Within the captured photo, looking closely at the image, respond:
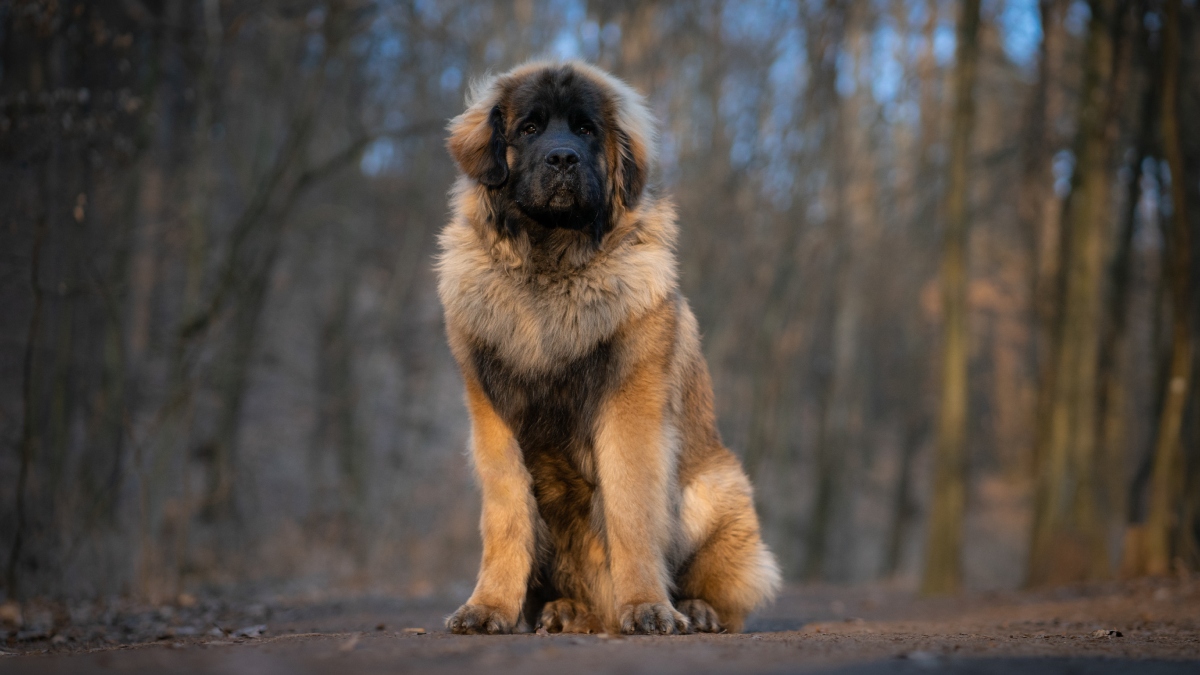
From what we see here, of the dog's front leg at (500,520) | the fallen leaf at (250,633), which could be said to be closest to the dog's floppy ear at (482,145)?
the dog's front leg at (500,520)

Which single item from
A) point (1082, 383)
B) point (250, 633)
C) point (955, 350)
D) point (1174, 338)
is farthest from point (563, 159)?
point (1082, 383)

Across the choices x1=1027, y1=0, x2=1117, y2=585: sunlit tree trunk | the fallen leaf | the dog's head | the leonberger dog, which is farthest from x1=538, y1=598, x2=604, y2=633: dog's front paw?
x1=1027, y1=0, x2=1117, y2=585: sunlit tree trunk

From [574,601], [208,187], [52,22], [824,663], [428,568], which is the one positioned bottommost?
[428,568]

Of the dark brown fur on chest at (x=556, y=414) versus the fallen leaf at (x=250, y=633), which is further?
the fallen leaf at (x=250, y=633)

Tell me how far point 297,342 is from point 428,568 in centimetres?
848

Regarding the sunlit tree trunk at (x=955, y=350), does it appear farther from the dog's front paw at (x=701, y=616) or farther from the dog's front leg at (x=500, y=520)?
the dog's front leg at (x=500, y=520)

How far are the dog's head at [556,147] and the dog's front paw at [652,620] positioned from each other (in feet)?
5.61

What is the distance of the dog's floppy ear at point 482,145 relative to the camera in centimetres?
491

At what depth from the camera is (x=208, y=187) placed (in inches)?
443

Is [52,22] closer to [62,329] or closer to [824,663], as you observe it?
[62,329]

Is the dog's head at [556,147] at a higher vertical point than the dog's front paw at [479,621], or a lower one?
higher

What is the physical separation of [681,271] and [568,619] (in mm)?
11775

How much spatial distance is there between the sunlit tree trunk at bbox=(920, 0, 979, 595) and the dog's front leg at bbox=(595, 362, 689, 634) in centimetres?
718

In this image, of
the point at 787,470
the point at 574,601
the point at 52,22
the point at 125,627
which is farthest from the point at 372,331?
the point at 574,601
